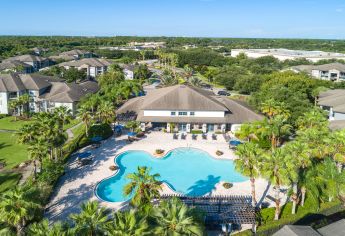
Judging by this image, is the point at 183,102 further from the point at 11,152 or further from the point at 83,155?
the point at 11,152

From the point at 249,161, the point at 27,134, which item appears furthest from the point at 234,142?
the point at 27,134

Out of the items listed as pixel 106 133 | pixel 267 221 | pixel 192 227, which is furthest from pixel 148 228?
pixel 106 133

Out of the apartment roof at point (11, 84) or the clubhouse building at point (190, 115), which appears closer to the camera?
the clubhouse building at point (190, 115)

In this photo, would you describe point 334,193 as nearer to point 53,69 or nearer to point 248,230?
point 248,230

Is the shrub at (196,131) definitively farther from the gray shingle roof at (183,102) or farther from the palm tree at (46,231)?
the palm tree at (46,231)

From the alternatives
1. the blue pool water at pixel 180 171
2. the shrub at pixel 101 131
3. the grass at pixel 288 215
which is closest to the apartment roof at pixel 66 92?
the shrub at pixel 101 131
